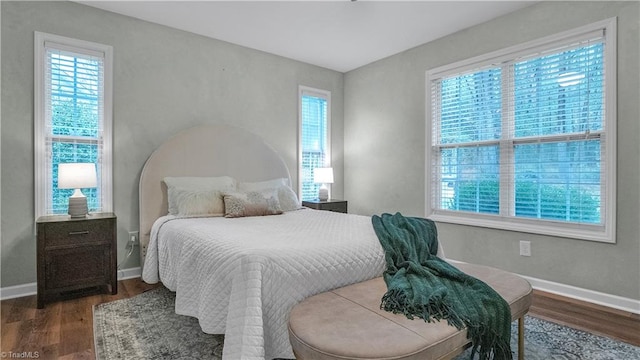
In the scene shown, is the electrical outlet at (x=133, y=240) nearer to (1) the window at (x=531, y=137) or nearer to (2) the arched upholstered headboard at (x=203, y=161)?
(2) the arched upholstered headboard at (x=203, y=161)

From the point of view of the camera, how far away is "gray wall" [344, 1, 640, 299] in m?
2.60

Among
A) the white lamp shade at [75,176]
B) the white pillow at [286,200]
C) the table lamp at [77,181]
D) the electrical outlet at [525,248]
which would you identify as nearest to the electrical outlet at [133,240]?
the table lamp at [77,181]

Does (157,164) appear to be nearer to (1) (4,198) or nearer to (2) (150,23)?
(1) (4,198)

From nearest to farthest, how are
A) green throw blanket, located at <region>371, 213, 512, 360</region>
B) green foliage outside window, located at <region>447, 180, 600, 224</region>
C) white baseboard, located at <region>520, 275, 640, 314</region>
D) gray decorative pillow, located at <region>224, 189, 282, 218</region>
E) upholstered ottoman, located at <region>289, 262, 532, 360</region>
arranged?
upholstered ottoman, located at <region>289, 262, 532, 360</region> < green throw blanket, located at <region>371, 213, 512, 360</region> < white baseboard, located at <region>520, 275, 640, 314</region> < green foliage outside window, located at <region>447, 180, 600, 224</region> < gray decorative pillow, located at <region>224, 189, 282, 218</region>

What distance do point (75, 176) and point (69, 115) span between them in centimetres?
68

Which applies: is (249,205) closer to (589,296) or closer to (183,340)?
(183,340)

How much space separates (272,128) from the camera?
14.4 ft

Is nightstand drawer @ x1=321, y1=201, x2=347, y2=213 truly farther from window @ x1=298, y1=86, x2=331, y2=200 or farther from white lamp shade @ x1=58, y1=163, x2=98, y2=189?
white lamp shade @ x1=58, y1=163, x2=98, y2=189

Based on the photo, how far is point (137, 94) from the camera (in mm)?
3379

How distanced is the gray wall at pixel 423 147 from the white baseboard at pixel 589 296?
45mm

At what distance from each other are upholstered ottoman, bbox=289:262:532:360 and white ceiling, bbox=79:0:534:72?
2.66 m

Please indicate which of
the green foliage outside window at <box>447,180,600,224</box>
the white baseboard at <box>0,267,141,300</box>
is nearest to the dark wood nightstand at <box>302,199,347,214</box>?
the green foliage outside window at <box>447,180,600,224</box>

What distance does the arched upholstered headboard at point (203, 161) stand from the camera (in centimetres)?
330

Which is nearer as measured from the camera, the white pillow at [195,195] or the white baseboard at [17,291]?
the white baseboard at [17,291]
